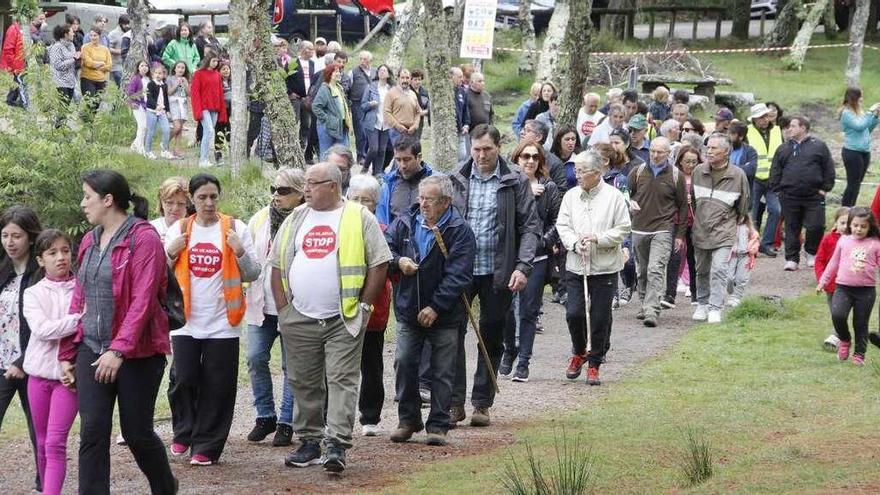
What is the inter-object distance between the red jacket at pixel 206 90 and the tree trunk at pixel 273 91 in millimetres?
4707

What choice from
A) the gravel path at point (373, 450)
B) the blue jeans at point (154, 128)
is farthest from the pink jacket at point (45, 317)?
the blue jeans at point (154, 128)

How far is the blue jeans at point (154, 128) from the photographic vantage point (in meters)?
23.5

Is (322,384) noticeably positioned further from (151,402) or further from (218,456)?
(151,402)

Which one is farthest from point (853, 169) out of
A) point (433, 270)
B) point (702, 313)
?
point (433, 270)

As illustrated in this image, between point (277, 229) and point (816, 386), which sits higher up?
point (277, 229)

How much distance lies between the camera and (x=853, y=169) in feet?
67.7

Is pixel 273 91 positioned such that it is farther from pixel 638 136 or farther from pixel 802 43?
pixel 802 43

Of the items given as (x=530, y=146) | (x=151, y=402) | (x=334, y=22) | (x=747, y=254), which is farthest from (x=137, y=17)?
(x=151, y=402)

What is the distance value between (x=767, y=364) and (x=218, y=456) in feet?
20.4

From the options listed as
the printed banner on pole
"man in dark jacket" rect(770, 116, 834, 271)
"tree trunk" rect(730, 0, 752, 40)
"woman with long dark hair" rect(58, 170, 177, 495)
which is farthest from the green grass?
"tree trunk" rect(730, 0, 752, 40)

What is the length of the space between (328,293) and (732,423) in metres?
3.54

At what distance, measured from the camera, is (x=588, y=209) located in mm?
11906

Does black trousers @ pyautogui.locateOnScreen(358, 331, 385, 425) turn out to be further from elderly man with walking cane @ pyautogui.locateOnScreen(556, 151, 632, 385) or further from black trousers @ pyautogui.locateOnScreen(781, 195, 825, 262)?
black trousers @ pyautogui.locateOnScreen(781, 195, 825, 262)

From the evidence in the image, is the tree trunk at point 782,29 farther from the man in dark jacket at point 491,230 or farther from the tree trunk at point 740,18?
the man in dark jacket at point 491,230
